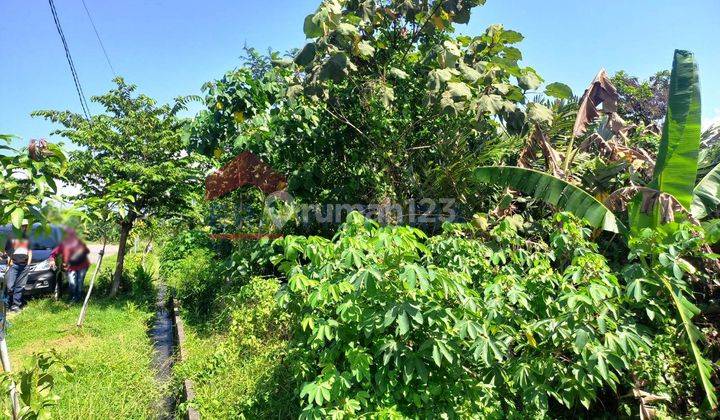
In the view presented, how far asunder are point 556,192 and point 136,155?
7.97 m

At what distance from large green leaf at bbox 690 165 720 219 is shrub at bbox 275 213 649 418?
217 centimetres

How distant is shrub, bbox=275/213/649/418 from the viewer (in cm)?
258

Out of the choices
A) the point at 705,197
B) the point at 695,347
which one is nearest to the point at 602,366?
the point at 695,347

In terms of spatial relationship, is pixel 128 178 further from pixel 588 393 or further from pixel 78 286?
pixel 588 393

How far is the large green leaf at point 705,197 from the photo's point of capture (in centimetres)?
453

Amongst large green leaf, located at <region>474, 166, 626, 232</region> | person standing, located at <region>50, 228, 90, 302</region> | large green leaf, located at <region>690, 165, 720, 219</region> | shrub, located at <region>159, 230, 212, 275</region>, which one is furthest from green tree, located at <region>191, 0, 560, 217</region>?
shrub, located at <region>159, 230, 212, 275</region>

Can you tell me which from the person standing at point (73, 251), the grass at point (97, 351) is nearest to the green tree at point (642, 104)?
the grass at point (97, 351)

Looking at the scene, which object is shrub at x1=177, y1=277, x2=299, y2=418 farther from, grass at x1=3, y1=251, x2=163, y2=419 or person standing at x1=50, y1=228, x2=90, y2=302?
person standing at x1=50, y1=228, x2=90, y2=302

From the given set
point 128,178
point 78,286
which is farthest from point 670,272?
point 78,286

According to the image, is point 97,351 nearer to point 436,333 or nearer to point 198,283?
point 198,283

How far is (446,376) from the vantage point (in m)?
2.87

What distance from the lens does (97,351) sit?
5.57m

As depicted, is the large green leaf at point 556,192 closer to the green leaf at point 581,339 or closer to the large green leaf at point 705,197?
the large green leaf at point 705,197

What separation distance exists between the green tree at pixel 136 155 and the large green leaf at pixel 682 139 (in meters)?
7.79
